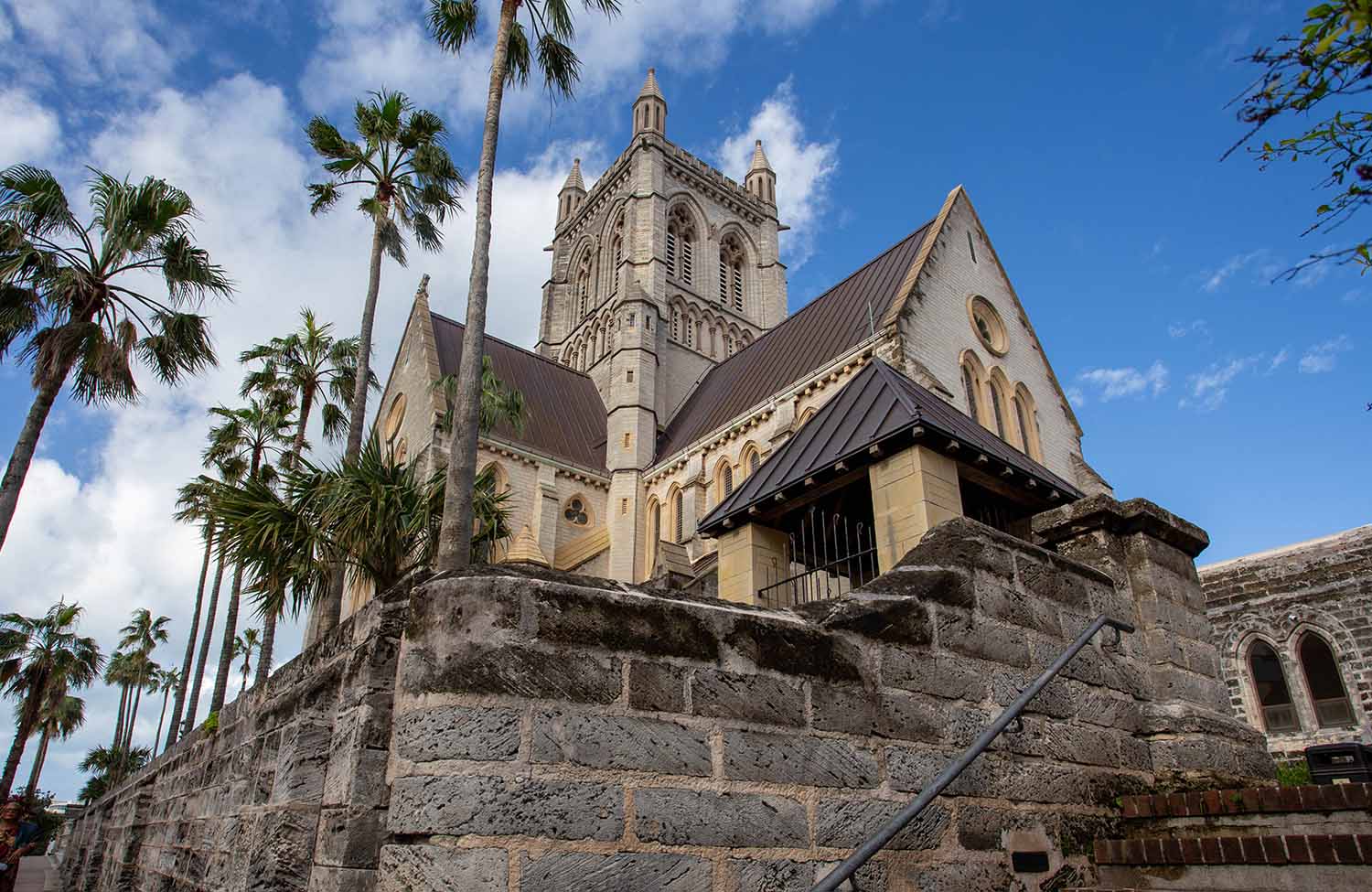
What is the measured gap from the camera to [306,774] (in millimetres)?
4254

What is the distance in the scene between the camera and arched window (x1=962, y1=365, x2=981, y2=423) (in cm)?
2241

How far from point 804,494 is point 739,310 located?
32.7 m

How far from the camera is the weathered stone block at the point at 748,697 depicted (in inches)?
133

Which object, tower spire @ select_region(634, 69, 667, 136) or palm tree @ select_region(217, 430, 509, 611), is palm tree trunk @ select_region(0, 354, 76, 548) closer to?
palm tree @ select_region(217, 430, 509, 611)

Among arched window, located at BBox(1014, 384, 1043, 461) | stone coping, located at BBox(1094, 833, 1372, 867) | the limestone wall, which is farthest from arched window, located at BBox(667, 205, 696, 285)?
stone coping, located at BBox(1094, 833, 1372, 867)

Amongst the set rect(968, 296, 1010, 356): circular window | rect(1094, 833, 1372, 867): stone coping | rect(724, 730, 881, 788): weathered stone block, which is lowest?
rect(1094, 833, 1372, 867): stone coping

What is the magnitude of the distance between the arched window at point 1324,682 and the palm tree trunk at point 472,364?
52.1 feet

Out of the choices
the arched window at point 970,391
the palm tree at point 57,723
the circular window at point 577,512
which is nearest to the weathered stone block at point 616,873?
the arched window at point 970,391

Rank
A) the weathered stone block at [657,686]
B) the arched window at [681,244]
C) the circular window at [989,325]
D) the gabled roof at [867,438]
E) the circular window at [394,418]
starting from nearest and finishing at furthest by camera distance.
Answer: the weathered stone block at [657,686] → the gabled roof at [867,438] → the circular window at [989,325] → the circular window at [394,418] → the arched window at [681,244]

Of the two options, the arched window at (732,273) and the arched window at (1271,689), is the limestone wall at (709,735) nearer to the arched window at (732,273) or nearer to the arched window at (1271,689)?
the arched window at (1271,689)

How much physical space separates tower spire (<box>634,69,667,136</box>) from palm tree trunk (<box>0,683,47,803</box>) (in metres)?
37.7

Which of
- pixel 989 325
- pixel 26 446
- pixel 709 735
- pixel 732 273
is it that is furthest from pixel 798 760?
pixel 732 273

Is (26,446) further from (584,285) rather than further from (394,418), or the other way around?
(584,285)

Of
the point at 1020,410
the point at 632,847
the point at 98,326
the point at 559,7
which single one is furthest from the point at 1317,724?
the point at 98,326
